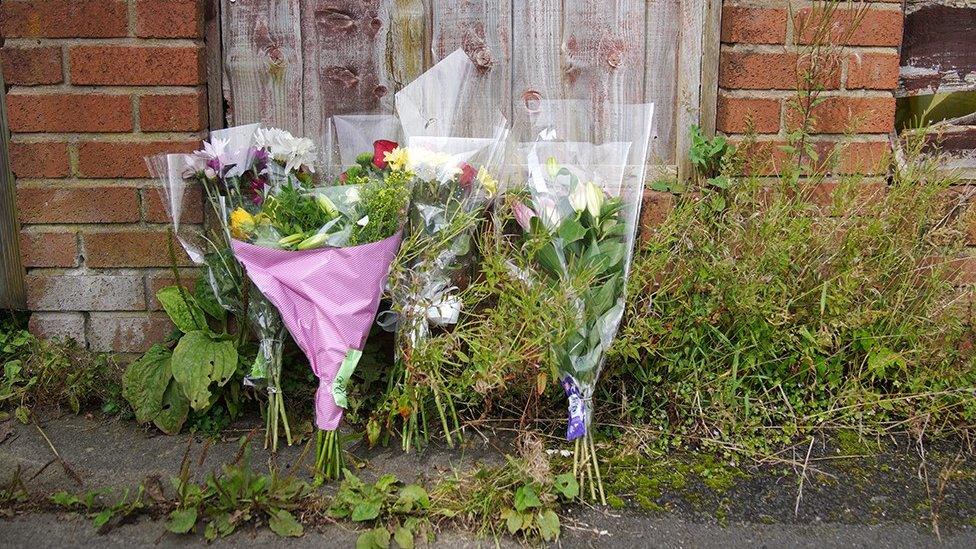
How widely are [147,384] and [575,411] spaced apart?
1409 mm

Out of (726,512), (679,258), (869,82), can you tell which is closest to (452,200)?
(679,258)

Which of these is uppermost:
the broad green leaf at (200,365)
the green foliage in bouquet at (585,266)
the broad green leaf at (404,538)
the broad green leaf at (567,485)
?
the green foliage in bouquet at (585,266)

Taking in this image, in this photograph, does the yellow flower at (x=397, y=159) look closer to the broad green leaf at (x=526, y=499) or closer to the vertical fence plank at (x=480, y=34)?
the vertical fence plank at (x=480, y=34)

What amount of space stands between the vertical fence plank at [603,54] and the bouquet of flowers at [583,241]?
179mm

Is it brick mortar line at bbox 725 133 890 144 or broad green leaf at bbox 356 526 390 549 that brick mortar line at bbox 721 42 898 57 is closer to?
brick mortar line at bbox 725 133 890 144

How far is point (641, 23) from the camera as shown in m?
3.20

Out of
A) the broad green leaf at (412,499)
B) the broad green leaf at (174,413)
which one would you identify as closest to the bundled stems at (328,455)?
the broad green leaf at (412,499)

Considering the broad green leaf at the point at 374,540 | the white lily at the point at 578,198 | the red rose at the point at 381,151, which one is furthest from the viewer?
the red rose at the point at 381,151

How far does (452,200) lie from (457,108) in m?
0.44

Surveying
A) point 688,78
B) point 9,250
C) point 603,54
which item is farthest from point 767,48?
point 9,250

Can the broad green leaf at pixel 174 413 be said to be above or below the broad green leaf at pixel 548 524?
above

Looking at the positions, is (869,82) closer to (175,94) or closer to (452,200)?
(452,200)

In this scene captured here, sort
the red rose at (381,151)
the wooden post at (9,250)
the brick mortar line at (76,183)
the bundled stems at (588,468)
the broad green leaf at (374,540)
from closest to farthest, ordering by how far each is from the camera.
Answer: the broad green leaf at (374,540) < the bundled stems at (588,468) < the red rose at (381,151) < the brick mortar line at (76,183) < the wooden post at (9,250)

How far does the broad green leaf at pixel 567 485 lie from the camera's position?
7.95 feet
